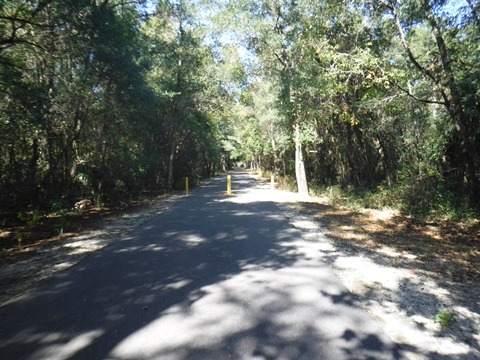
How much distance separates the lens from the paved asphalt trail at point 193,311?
2980mm

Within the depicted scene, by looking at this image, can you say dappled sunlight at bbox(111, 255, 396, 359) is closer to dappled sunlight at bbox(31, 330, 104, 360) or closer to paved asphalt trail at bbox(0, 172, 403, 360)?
paved asphalt trail at bbox(0, 172, 403, 360)

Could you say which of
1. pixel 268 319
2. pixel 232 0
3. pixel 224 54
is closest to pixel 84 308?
pixel 268 319

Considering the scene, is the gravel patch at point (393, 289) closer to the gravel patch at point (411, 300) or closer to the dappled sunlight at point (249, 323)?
the gravel patch at point (411, 300)

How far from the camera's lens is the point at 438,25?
362 inches

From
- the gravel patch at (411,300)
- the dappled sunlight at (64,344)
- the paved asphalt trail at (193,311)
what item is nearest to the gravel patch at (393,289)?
the gravel patch at (411,300)

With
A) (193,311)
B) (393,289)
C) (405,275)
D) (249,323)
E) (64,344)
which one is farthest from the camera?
(405,275)

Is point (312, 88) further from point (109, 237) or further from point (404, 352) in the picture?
point (404, 352)

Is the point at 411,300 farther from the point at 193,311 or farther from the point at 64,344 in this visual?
the point at 64,344

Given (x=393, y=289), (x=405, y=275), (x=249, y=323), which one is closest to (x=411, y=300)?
(x=393, y=289)

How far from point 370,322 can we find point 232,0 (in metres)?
16.4

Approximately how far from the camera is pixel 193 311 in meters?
3.71

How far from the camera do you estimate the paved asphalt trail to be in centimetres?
298

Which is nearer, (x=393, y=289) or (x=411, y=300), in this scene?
(x=411, y=300)

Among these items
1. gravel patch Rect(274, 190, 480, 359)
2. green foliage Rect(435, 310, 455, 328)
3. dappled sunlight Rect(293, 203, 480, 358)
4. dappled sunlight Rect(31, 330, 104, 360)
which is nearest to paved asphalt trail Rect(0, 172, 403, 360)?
dappled sunlight Rect(31, 330, 104, 360)
